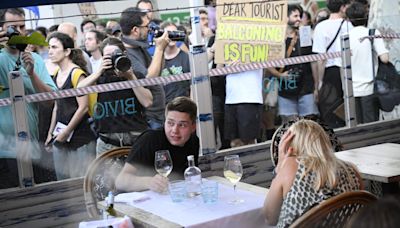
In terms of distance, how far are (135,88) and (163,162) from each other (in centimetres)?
196

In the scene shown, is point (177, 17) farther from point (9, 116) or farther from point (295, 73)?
point (9, 116)

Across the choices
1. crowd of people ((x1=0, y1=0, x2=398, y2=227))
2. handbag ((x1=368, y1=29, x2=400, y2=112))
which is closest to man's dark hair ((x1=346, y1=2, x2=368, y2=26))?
crowd of people ((x1=0, y1=0, x2=398, y2=227))

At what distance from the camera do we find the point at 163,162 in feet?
15.5

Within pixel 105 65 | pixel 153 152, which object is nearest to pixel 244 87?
pixel 105 65

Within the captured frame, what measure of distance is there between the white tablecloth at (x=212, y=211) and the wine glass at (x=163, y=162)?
0.23 metres

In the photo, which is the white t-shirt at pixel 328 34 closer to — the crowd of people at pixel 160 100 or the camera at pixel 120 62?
the crowd of people at pixel 160 100

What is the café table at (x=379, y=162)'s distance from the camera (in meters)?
4.88

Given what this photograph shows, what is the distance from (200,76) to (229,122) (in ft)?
2.43

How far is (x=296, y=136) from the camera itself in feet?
12.9

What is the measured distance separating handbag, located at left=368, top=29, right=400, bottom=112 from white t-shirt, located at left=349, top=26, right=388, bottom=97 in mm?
104

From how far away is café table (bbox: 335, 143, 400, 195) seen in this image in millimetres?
4879

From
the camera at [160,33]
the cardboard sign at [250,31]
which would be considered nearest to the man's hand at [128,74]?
the camera at [160,33]

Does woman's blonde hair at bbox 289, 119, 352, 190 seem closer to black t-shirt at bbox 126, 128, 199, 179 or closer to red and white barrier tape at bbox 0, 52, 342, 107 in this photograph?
black t-shirt at bbox 126, 128, 199, 179

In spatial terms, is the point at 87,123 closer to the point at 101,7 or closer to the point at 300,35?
the point at 300,35
